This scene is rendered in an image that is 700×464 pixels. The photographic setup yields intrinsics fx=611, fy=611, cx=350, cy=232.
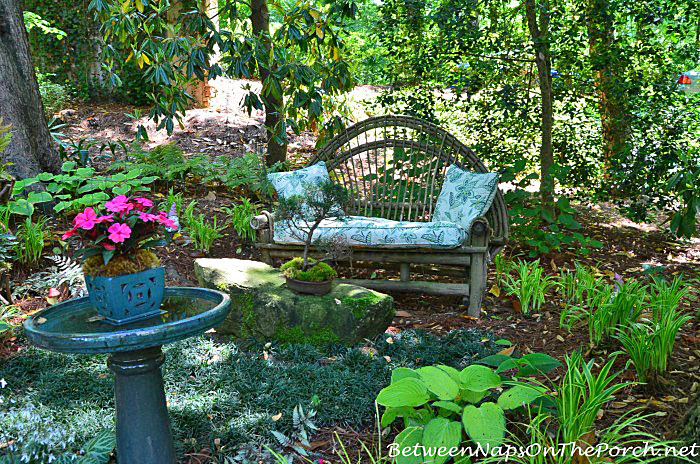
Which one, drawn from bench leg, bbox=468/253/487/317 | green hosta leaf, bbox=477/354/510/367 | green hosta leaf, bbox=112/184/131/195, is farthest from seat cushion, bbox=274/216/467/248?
green hosta leaf, bbox=477/354/510/367

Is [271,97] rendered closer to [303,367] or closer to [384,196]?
[384,196]

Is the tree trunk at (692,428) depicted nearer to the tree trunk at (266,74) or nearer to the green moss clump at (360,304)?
the green moss clump at (360,304)

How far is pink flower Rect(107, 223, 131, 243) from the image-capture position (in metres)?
2.19

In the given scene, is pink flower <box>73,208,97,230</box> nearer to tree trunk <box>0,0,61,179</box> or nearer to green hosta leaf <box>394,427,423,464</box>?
green hosta leaf <box>394,427,423,464</box>

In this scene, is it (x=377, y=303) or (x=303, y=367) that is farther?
(x=377, y=303)

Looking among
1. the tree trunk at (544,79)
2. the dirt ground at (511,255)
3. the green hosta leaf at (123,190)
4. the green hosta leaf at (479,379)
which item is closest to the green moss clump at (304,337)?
the dirt ground at (511,255)

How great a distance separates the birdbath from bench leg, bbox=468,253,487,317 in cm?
220

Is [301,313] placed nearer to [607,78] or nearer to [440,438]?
[440,438]

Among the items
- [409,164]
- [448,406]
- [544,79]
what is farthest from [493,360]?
[544,79]

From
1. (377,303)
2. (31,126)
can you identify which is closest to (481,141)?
(377,303)

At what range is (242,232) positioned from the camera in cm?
525

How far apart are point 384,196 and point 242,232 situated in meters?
1.25

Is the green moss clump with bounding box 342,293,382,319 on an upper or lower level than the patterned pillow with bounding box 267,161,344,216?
lower

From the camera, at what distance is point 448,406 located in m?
2.27
